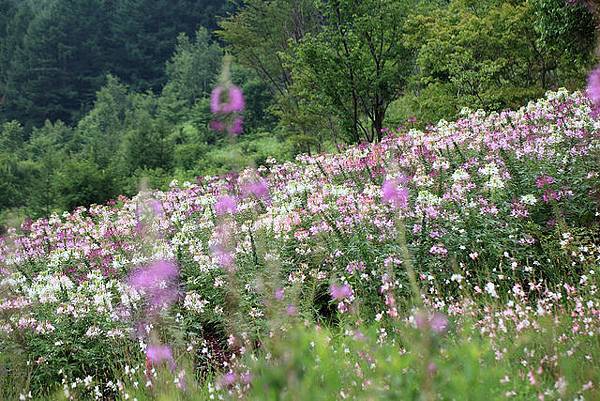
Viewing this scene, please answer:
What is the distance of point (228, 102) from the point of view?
182 cm

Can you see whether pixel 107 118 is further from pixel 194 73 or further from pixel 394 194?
pixel 394 194

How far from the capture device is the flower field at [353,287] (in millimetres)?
2619

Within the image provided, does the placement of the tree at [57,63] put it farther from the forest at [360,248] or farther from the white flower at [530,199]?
the white flower at [530,199]

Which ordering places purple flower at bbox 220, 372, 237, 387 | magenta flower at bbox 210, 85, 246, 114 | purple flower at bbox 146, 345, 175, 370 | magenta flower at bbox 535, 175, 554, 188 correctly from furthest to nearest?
magenta flower at bbox 535, 175, 554, 188
purple flower at bbox 146, 345, 175, 370
purple flower at bbox 220, 372, 237, 387
magenta flower at bbox 210, 85, 246, 114

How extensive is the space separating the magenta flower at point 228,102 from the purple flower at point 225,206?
4608mm

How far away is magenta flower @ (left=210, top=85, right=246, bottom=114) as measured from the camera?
5.93 feet

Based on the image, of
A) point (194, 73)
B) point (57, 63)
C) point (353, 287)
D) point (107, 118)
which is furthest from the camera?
point (57, 63)

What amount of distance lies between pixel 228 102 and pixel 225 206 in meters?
5.10

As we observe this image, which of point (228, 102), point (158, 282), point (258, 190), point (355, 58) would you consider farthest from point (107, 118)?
point (228, 102)

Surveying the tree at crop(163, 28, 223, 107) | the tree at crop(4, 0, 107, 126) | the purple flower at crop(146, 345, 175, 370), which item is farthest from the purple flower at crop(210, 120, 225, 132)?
the tree at crop(4, 0, 107, 126)

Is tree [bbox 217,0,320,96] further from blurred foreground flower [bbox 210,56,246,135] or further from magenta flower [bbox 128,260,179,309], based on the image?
blurred foreground flower [bbox 210,56,246,135]

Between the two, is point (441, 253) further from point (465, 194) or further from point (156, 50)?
point (156, 50)

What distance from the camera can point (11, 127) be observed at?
3475cm

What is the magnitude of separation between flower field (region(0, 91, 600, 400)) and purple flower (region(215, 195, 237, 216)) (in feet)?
0.16
